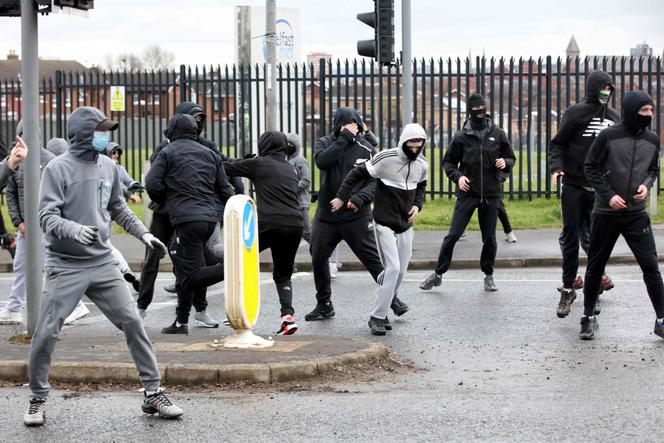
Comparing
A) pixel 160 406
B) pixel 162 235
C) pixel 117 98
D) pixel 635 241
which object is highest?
pixel 117 98

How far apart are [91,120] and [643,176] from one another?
14.8 feet

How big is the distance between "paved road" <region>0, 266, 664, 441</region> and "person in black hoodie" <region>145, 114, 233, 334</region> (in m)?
0.81

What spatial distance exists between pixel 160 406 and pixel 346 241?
14.6 ft

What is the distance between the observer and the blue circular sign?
8.80 metres

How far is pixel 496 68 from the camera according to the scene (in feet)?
78.5

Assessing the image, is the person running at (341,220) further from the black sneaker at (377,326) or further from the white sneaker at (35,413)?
the white sneaker at (35,413)

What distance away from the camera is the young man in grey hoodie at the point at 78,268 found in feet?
22.8

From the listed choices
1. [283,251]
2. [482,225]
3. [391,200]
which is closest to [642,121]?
[391,200]

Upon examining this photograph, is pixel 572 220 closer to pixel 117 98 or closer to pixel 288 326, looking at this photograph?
pixel 288 326

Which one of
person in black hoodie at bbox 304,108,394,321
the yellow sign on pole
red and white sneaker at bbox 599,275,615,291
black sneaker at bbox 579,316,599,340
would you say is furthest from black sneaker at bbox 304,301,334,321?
the yellow sign on pole

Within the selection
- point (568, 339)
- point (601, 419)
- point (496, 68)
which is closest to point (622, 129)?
point (568, 339)

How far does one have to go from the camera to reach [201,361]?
26.7 feet

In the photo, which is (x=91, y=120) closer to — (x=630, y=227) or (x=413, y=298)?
(x=630, y=227)

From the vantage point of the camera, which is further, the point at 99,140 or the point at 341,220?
the point at 341,220
